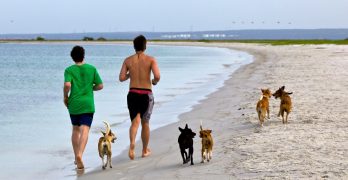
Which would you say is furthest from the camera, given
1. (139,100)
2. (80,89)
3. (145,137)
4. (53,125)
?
(53,125)

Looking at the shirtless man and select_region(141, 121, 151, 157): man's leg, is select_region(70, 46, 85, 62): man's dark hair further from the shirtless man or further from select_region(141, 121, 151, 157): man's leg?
select_region(141, 121, 151, 157): man's leg

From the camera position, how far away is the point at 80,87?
8.45 m

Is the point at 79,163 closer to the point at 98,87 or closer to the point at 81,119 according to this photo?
the point at 81,119

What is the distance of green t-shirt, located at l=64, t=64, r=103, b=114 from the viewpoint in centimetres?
841

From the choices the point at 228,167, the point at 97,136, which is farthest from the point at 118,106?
the point at 228,167

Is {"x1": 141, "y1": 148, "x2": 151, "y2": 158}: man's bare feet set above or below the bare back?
below

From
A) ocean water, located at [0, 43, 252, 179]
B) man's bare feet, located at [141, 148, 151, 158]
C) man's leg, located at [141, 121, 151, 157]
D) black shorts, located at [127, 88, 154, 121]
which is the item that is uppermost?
black shorts, located at [127, 88, 154, 121]

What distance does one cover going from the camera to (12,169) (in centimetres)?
918

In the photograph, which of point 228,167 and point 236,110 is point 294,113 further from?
point 228,167

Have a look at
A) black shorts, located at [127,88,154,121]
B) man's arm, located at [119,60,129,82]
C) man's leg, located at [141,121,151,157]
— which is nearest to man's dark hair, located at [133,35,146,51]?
man's arm, located at [119,60,129,82]

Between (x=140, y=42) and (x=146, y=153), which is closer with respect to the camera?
(x=140, y=42)

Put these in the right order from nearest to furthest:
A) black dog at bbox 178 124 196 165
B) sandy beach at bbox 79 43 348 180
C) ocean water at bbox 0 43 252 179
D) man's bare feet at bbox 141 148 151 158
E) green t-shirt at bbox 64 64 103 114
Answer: sandy beach at bbox 79 43 348 180
black dog at bbox 178 124 196 165
green t-shirt at bbox 64 64 103 114
ocean water at bbox 0 43 252 179
man's bare feet at bbox 141 148 151 158

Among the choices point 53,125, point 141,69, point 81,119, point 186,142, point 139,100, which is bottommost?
point 53,125

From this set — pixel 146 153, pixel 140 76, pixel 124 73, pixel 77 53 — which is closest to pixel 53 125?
pixel 146 153
